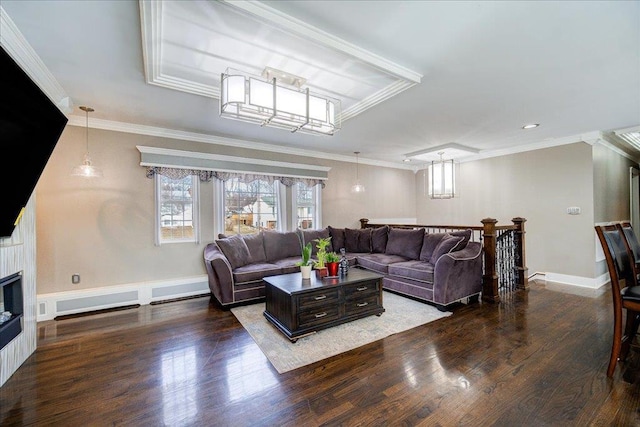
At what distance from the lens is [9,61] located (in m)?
1.61

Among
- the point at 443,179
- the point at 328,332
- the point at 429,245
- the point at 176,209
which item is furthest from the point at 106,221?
the point at 443,179

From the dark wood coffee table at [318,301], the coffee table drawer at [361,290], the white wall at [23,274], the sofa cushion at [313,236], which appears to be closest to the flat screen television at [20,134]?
the white wall at [23,274]

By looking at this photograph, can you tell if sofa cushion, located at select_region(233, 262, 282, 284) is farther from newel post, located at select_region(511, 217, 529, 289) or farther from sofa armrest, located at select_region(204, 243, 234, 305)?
newel post, located at select_region(511, 217, 529, 289)

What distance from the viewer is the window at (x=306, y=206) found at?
537 centimetres

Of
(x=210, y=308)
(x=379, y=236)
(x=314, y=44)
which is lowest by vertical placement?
(x=210, y=308)

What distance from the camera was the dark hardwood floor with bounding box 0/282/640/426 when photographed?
5.57ft

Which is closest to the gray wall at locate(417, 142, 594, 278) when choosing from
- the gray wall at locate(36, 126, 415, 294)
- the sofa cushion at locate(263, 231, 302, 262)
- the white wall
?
the sofa cushion at locate(263, 231, 302, 262)

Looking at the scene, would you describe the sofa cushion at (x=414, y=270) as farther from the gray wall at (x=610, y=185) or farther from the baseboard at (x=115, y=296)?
the gray wall at (x=610, y=185)

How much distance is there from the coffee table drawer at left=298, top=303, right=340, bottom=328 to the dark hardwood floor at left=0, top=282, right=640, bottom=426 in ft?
1.63

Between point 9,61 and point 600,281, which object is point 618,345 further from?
point 9,61

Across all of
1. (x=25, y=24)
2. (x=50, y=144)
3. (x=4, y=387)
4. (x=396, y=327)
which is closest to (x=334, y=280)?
(x=396, y=327)

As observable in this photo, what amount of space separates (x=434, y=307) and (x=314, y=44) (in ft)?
11.0

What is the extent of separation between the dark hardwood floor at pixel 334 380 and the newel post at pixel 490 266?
716 millimetres

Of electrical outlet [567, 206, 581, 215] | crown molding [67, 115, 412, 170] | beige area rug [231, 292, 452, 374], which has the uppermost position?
crown molding [67, 115, 412, 170]
